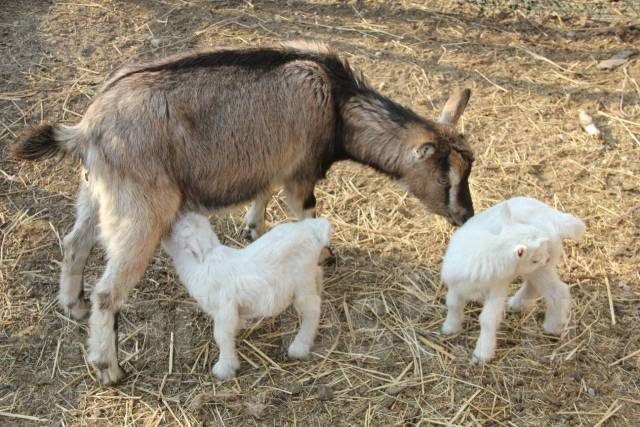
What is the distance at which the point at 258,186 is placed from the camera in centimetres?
441

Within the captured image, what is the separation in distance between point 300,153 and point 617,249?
232 cm

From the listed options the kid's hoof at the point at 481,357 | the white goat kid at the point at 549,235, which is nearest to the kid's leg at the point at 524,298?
the white goat kid at the point at 549,235

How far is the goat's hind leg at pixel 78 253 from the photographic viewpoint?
4352mm

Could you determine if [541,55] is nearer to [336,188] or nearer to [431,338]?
[336,188]

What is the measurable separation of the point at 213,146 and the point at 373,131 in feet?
3.44

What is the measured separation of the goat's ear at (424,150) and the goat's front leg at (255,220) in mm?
1115

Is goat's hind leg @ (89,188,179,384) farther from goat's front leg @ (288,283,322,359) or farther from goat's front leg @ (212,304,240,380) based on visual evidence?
goat's front leg @ (288,283,322,359)

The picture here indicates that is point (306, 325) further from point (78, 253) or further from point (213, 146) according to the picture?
point (78, 253)

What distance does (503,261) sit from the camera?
3.83 metres

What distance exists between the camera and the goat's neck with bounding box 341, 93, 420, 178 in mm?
4551

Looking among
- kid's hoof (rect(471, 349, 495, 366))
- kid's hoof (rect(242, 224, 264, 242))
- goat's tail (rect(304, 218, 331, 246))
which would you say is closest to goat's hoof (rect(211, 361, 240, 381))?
goat's tail (rect(304, 218, 331, 246))

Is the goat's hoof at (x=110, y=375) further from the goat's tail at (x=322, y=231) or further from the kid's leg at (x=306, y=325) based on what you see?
the goat's tail at (x=322, y=231)

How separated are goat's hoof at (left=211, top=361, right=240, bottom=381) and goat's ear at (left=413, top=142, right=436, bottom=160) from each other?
1.65 meters

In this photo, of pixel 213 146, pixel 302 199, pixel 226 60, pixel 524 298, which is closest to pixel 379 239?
pixel 302 199
